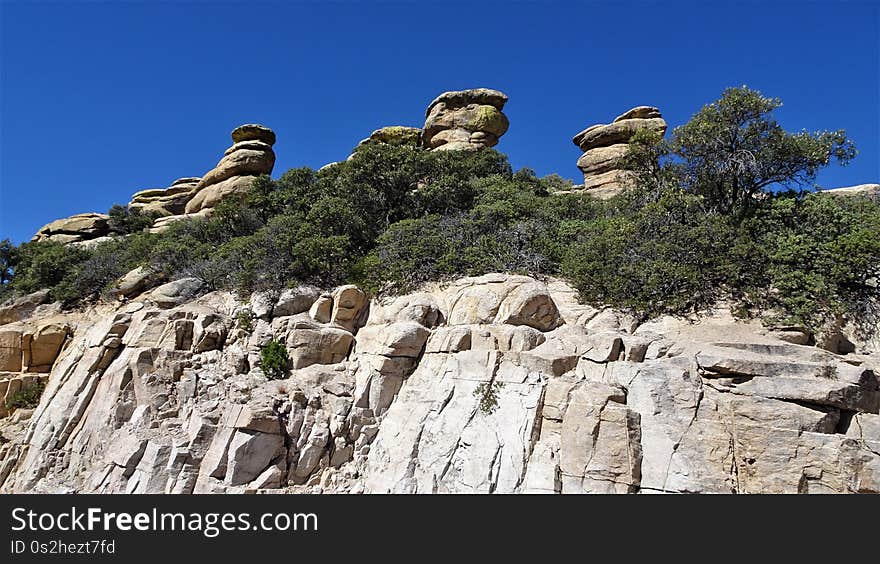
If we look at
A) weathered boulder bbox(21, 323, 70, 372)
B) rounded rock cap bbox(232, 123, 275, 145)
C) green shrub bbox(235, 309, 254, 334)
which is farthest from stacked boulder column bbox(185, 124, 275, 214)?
green shrub bbox(235, 309, 254, 334)

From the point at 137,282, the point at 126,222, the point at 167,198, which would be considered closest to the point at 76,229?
the point at 126,222

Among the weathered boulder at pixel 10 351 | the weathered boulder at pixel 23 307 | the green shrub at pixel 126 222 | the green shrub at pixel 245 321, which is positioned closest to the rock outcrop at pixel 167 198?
the green shrub at pixel 126 222

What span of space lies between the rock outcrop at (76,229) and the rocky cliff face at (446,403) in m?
18.9

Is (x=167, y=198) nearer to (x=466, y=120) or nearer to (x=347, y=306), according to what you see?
(x=466, y=120)

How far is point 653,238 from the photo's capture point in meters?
13.1

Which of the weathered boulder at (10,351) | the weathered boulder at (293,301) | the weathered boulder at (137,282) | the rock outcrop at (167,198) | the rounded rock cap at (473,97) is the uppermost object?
the rounded rock cap at (473,97)

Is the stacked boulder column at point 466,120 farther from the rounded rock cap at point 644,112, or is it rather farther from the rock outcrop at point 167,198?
the rock outcrop at point 167,198

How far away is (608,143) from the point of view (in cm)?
3228

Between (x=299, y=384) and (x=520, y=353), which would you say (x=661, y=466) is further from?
(x=299, y=384)

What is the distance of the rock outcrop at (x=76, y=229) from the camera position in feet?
93.5

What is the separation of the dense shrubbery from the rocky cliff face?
3.26ft

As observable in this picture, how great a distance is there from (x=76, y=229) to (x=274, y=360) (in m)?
25.8

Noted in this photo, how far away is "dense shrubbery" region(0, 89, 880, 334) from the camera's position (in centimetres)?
1095

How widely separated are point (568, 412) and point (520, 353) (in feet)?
5.74
